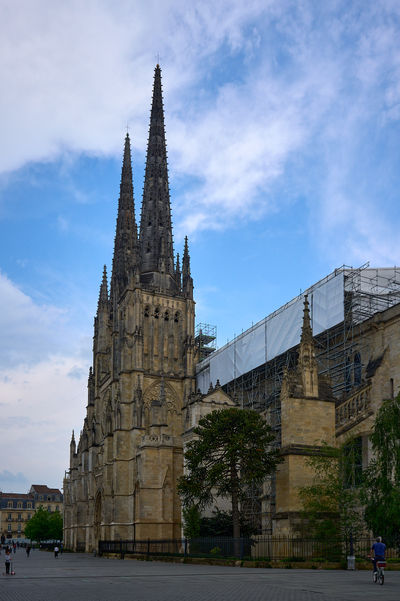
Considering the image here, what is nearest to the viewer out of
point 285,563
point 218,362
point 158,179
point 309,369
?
point 285,563

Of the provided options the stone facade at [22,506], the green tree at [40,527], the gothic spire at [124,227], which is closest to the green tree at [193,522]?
the gothic spire at [124,227]

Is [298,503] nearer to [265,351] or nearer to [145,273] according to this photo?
[265,351]

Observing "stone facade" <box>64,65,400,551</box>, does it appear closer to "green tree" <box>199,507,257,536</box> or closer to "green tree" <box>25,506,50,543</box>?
"green tree" <box>199,507,257,536</box>

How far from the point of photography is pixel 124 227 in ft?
252

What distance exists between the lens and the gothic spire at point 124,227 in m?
72.7

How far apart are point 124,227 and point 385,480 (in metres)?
60.5

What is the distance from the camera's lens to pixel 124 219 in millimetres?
77375

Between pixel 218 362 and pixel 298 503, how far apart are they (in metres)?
31.5

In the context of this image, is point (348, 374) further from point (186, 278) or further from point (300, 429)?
point (186, 278)

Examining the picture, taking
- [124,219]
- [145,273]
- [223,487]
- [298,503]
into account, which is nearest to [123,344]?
[145,273]

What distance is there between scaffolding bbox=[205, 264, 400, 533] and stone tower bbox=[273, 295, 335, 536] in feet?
14.6

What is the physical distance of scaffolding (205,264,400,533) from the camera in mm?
32906

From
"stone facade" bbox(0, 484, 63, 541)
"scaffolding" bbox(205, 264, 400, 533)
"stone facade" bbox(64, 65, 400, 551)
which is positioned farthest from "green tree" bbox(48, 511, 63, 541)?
"scaffolding" bbox(205, 264, 400, 533)

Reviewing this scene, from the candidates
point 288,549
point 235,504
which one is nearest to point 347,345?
point 235,504
